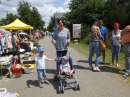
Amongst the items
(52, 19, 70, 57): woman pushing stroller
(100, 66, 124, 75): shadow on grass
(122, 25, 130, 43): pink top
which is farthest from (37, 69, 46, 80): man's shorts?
(122, 25, 130, 43): pink top

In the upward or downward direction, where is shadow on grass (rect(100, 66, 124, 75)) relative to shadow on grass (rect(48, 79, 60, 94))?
upward

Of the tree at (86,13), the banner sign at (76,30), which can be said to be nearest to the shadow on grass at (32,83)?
the banner sign at (76,30)

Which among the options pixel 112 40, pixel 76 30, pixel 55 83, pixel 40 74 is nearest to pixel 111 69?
pixel 112 40

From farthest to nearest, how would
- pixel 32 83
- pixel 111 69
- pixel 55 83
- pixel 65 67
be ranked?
pixel 111 69 < pixel 32 83 < pixel 55 83 < pixel 65 67

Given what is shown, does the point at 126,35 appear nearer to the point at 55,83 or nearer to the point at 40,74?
the point at 55,83

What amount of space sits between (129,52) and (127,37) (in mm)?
533

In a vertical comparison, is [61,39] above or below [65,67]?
above

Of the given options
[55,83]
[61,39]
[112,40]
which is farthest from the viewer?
[112,40]

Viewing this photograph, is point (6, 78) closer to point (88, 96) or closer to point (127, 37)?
point (88, 96)

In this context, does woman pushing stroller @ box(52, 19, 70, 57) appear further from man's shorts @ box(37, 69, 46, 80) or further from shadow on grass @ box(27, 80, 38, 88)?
shadow on grass @ box(27, 80, 38, 88)

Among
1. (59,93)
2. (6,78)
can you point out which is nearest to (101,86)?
(59,93)

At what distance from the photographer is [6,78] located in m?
7.08

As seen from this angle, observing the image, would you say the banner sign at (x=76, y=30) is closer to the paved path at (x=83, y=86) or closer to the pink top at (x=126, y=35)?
the paved path at (x=83, y=86)

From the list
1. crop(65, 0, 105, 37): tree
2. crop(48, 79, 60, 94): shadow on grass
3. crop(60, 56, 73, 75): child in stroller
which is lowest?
crop(48, 79, 60, 94): shadow on grass
